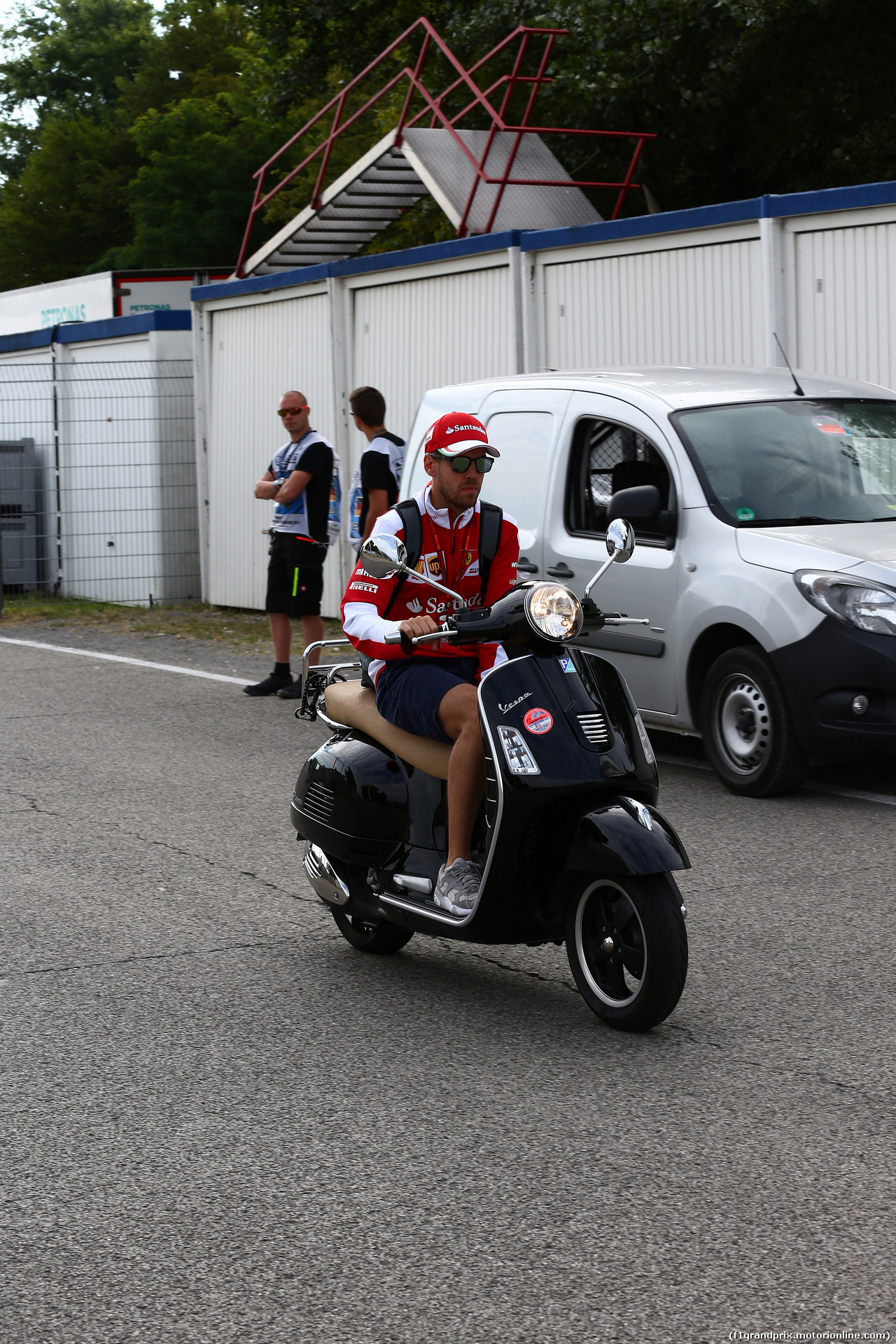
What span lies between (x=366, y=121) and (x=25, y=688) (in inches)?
1312

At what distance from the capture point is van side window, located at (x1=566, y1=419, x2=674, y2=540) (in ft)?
28.4

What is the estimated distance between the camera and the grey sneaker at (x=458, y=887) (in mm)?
4844

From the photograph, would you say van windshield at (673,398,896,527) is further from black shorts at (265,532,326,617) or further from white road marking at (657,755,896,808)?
black shorts at (265,532,326,617)

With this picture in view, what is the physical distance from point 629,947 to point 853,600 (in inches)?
134

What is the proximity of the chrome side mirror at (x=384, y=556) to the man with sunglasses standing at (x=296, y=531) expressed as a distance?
6354 mm

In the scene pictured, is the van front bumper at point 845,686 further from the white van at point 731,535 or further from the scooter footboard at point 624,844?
the scooter footboard at point 624,844

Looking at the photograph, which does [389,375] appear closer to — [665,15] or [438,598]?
[665,15]

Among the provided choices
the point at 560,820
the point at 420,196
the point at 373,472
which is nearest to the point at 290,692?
the point at 373,472

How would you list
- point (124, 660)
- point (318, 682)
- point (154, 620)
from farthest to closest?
point (154, 620), point (124, 660), point (318, 682)

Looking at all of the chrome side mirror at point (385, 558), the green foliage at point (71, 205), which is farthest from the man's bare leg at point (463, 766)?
the green foliage at point (71, 205)

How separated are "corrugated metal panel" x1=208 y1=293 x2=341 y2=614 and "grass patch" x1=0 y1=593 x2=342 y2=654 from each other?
17.3 inches

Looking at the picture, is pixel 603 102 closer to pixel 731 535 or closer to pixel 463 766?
pixel 731 535

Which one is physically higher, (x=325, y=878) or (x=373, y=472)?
(x=373, y=472)

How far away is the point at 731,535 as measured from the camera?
26.7 feet
